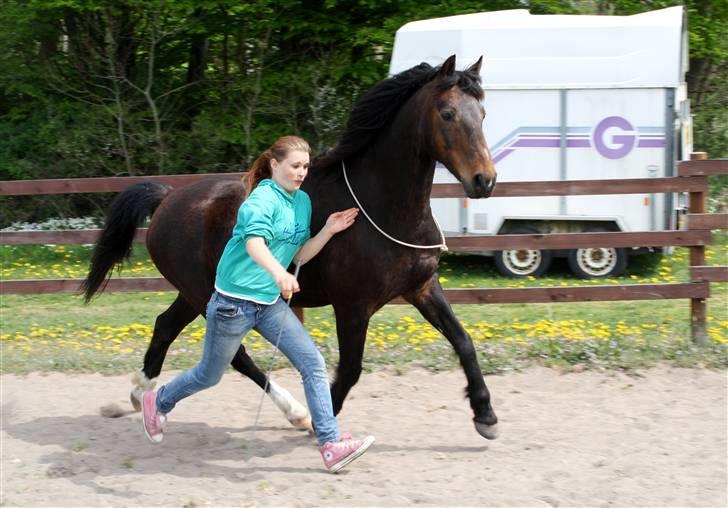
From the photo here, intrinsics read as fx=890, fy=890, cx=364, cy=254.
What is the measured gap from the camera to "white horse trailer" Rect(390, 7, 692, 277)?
10398mm

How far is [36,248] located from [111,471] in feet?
32.6

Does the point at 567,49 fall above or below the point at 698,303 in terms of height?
above

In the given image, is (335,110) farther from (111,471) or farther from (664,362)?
(111,471)

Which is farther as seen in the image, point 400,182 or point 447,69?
point 400,182

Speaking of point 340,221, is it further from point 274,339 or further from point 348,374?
point 348,374

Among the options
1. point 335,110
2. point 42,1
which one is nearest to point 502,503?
point 335,110

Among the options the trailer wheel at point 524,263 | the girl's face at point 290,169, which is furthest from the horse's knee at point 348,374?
the trailer wheel at point 524,263

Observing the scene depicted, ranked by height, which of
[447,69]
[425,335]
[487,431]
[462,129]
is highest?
[447,69]

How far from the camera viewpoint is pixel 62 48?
1562cm

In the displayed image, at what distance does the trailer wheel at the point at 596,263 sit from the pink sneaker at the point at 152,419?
286 inches

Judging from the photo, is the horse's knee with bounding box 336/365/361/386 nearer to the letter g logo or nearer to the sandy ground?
the sandy ground

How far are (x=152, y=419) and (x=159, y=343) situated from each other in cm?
74

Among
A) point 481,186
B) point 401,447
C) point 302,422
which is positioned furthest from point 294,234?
point 401,447

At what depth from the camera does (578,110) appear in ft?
34.8
